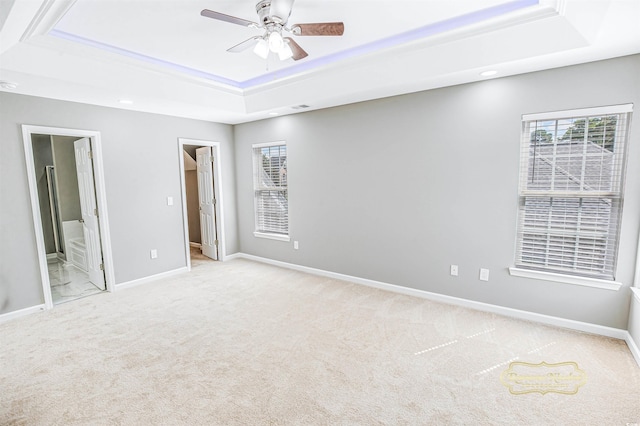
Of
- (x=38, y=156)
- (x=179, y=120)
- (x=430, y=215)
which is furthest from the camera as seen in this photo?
(x=38, y=156)

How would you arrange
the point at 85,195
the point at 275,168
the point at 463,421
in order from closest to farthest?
1. the point at 463,421
2. the point at 85,195
3. the point at 275,168

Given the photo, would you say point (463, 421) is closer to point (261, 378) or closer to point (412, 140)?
point (261, 378)

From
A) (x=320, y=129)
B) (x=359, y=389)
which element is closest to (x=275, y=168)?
(x=320, y=129)

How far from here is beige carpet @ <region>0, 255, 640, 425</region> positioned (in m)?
1.93

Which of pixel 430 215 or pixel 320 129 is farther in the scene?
pixel 320 129

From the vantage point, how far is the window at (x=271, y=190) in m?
4.93

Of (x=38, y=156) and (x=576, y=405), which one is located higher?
(x=38, y=156)

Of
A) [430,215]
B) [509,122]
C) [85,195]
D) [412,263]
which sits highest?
[509,122]

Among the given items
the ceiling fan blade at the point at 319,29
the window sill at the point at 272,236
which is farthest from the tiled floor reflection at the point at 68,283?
the ceiling fan blade at the point at 319,29

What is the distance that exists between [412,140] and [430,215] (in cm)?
90

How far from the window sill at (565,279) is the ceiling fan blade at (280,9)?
122 inches

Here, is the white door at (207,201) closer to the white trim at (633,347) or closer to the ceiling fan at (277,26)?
the ceiling fan at (277,26)

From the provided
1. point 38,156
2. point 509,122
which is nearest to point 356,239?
point 509,122

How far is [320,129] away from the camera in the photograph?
4328 mm
